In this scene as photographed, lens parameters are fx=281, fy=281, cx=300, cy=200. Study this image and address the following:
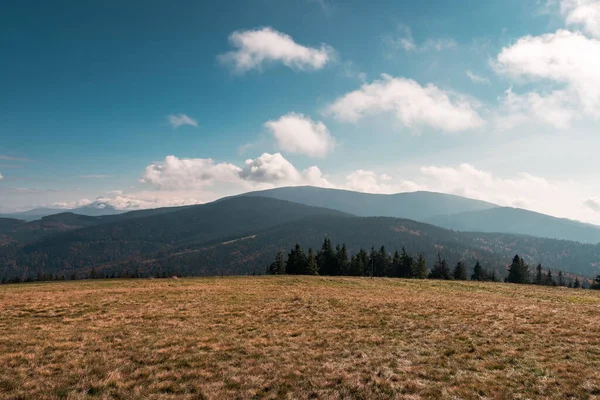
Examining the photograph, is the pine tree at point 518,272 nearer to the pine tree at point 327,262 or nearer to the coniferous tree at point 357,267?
the coniferous tree at point 357,267

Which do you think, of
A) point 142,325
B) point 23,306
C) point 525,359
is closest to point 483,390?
point 525,359

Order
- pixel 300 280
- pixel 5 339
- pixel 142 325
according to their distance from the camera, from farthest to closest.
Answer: pixel 300 280
pixel 142 325
pixel 5 339

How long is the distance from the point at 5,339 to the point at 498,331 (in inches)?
1124

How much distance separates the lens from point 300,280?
5050cm

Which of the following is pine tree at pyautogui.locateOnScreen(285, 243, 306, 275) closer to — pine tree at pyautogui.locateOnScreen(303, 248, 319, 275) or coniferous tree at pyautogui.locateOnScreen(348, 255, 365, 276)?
pine tree at pyautogui.locateOnScreen(303, 248, 319, 275)

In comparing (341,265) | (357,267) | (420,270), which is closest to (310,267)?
(341,265)

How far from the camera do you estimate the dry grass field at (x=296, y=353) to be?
1006 cm

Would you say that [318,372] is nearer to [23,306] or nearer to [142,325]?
[142,325]

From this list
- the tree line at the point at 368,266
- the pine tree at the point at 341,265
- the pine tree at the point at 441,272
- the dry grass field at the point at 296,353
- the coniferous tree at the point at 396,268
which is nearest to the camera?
the dry grass field at the point at 296,353

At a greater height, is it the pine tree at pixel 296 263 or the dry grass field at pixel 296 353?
the dry grass field at pixel 296 353

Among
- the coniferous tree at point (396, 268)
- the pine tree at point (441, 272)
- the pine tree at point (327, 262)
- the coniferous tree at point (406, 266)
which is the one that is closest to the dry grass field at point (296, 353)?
the pine tree at point (327, 262)

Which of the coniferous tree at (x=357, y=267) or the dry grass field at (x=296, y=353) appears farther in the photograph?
the coniferous tree at (x=357, y=267)

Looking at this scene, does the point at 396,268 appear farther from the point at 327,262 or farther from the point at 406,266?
the point at 327,262

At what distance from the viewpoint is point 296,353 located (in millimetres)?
13758
